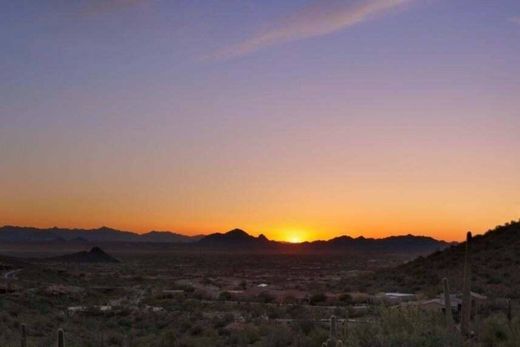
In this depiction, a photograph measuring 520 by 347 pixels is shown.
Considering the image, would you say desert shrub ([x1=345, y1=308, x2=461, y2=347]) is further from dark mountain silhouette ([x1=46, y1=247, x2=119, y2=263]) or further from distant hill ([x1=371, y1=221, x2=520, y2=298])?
dark mountain silhouette ([x1=46, y1=247, x2=119, y2=263])

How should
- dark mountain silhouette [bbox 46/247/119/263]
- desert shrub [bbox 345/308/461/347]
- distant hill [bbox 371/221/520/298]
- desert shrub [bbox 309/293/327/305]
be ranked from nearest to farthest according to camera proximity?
desert shrub [bbox 345/308/461/347] < distant hill [bbox 371/221/520/298] < desert shrub [bbox 309/293/327/305] < dark mountain silhouette [bbox 46/247/119/263]

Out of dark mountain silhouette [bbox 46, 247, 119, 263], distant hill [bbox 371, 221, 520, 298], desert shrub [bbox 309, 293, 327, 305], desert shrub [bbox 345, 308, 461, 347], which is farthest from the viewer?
dark mountain silhouette [bbox 46, 247, 119, 263]

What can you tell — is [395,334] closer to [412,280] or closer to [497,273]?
[497,273]

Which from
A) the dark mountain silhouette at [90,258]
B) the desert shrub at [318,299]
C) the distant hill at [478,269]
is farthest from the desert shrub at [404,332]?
the dark mountain silhouette at [90,258]

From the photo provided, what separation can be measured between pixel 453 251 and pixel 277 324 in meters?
32.4

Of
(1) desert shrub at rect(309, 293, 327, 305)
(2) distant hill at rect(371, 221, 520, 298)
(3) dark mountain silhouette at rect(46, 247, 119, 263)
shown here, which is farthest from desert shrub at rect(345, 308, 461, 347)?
(3) dark mountain silhouette at rect(46, 247, 119, 263)

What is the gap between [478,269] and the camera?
48062mm

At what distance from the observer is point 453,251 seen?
58688mm

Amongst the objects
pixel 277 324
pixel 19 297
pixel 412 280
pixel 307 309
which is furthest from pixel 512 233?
pixel 19 297

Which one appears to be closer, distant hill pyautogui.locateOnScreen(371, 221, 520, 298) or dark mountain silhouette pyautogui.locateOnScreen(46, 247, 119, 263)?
distant hill pyautogui.locateOnScreen(371, 221, 520, 298)

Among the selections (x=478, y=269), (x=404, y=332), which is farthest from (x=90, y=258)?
(x=404, y=332)

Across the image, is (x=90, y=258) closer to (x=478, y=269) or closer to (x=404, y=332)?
(x=478, y=269)

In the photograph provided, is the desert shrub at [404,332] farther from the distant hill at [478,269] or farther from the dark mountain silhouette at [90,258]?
the dark mountain silhouette at [90,258]

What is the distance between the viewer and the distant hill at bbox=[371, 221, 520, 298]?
140ft
